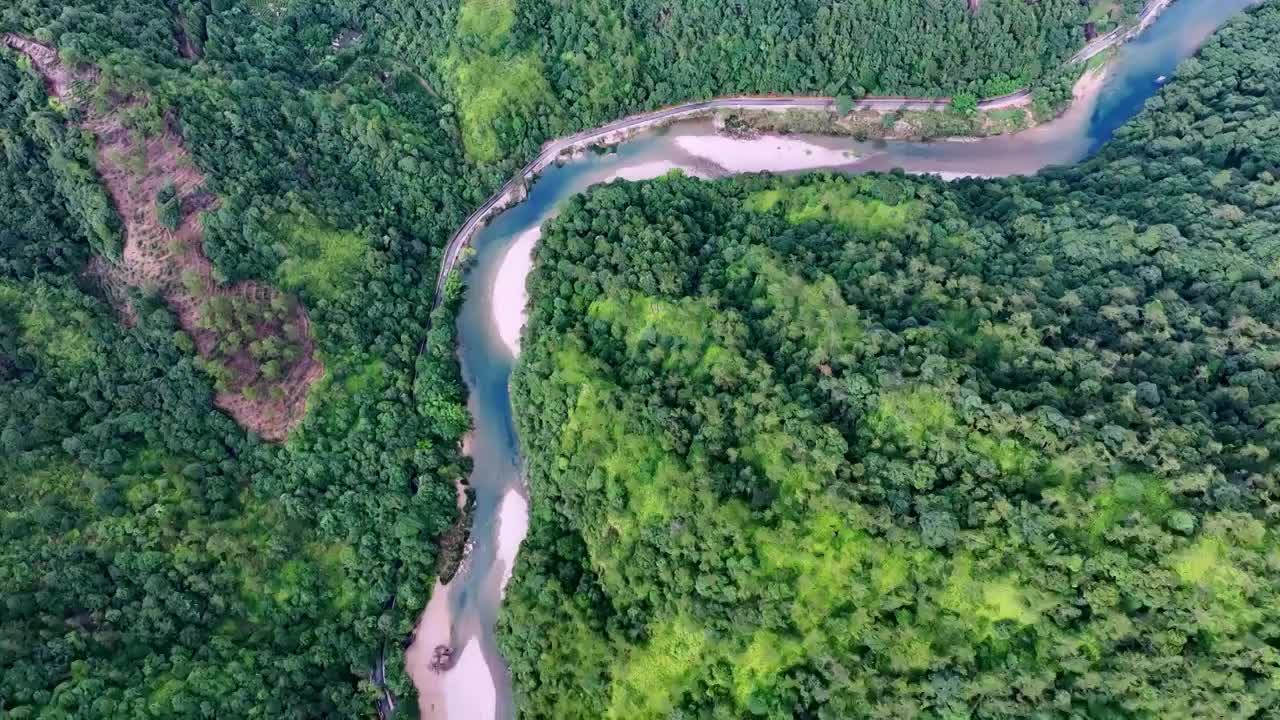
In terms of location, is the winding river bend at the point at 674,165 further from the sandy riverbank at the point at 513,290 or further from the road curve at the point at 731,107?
the road curve at the point at 731,107

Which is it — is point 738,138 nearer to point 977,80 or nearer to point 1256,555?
point 977,80

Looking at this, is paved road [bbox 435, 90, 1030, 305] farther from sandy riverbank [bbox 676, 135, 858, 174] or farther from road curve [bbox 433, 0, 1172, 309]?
sandy riverbank [bbox 676, 135, 858, 174]

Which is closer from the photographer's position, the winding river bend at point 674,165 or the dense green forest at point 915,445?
the dense green forest at point 915,445

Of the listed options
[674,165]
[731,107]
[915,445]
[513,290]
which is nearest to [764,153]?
[731,107]

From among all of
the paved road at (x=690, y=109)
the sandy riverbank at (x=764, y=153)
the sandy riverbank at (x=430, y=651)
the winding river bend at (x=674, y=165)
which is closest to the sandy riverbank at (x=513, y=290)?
the winding river bend at (x=674, y=165)

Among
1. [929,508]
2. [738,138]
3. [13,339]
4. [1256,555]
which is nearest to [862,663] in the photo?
[929,508]
